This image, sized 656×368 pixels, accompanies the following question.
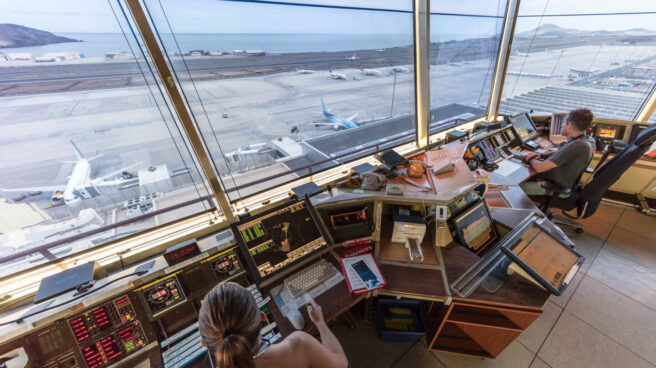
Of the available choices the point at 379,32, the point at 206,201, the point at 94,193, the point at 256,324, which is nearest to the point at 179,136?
the point at 206,201

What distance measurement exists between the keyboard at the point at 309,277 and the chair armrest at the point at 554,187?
2.82m

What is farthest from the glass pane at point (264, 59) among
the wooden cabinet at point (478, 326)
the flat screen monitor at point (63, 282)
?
the wooden cabinet at point (478, 326)

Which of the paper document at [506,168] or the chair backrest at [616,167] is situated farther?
the paper document at [506,168]

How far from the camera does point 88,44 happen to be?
1425 mm

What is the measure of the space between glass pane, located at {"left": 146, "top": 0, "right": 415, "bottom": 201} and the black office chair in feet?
6.19

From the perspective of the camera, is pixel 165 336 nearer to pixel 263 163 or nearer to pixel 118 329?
pixel 118 329

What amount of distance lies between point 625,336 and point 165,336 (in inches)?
142

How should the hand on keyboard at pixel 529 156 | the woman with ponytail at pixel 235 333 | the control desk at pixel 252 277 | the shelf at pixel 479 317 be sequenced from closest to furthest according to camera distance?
the woman with ponytail at pixel 235 333 < the control desk at pixel 252 277 < the shelf at pixel 479 317 < the hand on keyboard at pixel 529 156

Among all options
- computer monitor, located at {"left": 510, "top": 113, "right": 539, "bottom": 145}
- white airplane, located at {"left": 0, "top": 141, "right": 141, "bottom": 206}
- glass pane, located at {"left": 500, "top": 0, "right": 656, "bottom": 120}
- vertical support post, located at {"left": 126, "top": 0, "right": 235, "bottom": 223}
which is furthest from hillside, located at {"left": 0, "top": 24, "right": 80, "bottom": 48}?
glass pane, located at {"left": 500, "top": 0, "right": 656, "bottom": 120}

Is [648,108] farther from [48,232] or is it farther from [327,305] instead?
[48,232]

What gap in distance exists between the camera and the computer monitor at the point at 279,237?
4.90ft

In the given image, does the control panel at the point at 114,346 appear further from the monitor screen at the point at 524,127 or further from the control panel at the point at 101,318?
the monitor screen at the point at 524,127

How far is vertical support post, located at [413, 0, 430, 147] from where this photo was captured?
8.25ft

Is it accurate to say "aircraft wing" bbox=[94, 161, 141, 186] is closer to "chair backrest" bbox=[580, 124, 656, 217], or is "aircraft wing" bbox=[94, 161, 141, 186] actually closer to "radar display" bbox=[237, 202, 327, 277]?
"radar display" bbox=[237, 202, 327, 277]
